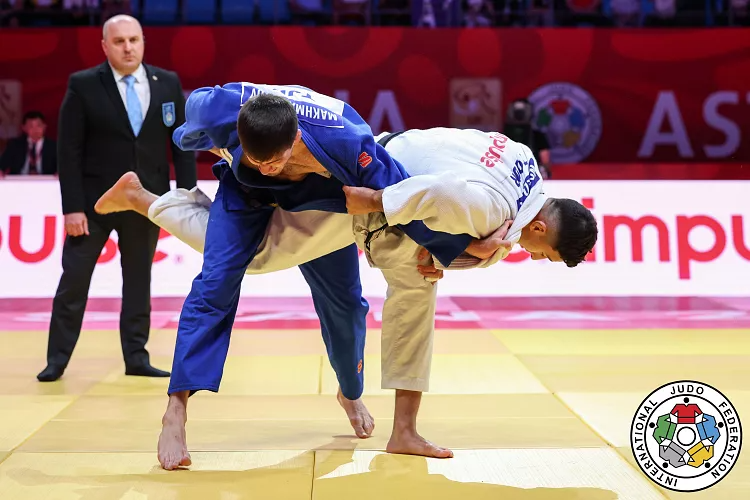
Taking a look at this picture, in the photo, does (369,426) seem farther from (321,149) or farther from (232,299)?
(321,149)

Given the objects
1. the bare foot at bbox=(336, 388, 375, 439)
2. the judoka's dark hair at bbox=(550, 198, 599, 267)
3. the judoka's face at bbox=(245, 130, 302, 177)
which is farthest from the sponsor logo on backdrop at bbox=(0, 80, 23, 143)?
the judoka's dark hair at bbox=(550, 198, 599, 267)

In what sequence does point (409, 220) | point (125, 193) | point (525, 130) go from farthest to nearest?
point (525, 130), point (125, 193), point (409, 220)

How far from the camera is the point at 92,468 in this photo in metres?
2.83

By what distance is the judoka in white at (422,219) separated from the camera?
8.87 ft

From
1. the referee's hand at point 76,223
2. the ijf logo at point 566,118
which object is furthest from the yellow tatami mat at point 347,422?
the ijf logo at point 566,118

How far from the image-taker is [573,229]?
2.87m

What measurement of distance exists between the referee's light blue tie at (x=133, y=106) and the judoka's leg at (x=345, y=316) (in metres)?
1.74

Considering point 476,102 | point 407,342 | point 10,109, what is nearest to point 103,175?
point 407,342

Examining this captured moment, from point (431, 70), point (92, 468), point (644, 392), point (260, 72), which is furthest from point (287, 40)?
point (92, 468)

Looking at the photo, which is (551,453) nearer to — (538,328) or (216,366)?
(216,366)

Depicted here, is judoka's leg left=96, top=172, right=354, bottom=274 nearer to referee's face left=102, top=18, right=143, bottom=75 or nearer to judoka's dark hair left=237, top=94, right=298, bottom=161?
judoka's dark hair left=237, top=94, right=298, bottom=161

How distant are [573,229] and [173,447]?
1.50m

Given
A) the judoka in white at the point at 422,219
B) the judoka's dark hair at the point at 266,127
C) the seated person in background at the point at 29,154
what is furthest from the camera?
the seated person in background at the point at 29,154

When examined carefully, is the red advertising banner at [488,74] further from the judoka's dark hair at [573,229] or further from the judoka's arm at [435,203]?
the judoka's arm at [435,203]
